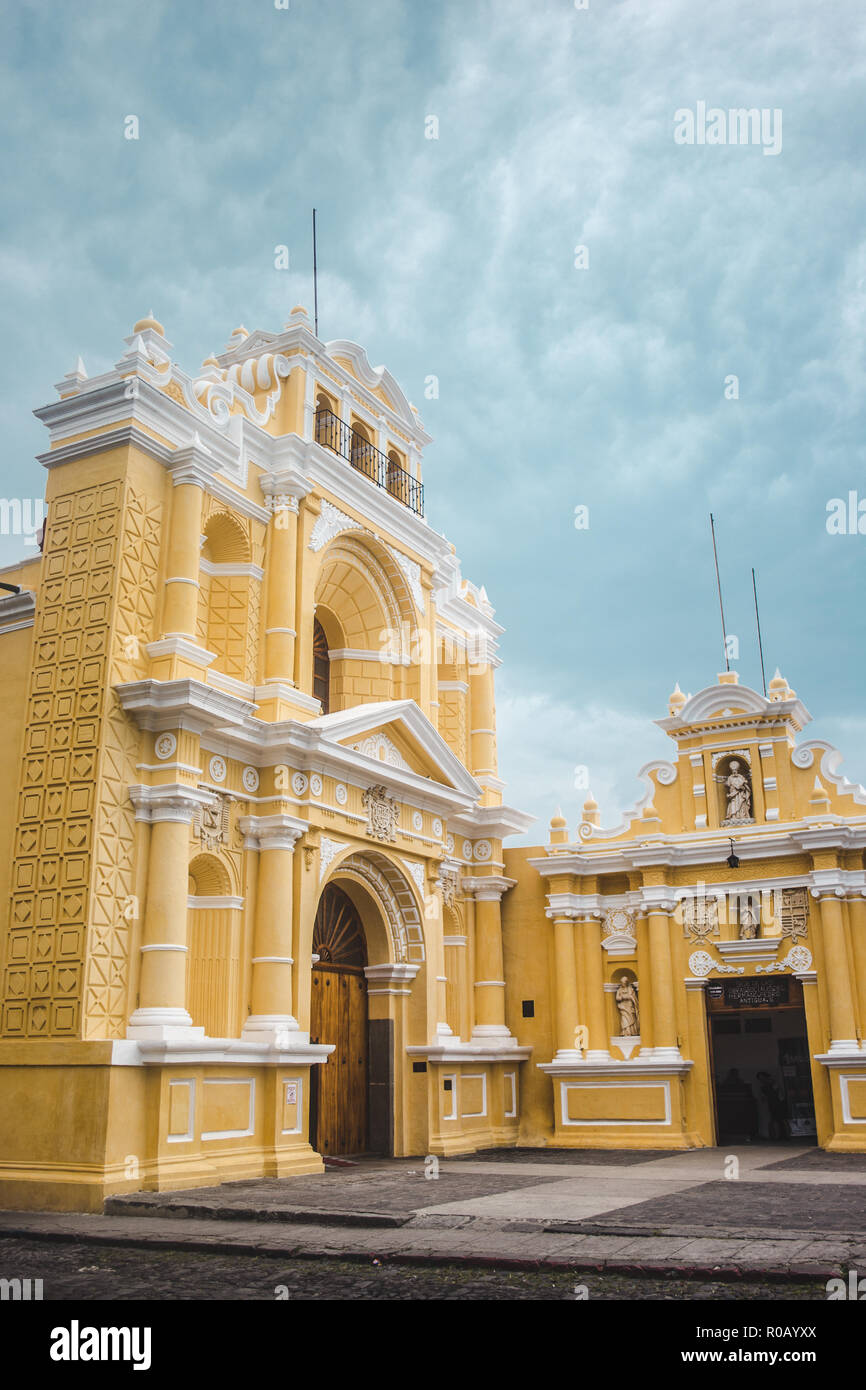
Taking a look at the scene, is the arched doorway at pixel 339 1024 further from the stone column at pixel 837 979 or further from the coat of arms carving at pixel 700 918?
the stone column at pixel 837 979

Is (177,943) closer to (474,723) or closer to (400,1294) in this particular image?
(400,1294)

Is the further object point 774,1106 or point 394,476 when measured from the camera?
point 774,1106

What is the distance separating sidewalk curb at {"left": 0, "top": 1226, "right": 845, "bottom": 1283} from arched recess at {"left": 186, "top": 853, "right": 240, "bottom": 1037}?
5055 millimetres

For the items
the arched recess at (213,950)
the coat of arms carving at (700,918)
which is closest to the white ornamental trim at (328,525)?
the arched recess at (213,950)

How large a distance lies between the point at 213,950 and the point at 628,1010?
8.22 metres

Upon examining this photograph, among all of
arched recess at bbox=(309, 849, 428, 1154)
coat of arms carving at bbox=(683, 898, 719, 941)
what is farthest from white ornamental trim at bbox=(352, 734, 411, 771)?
coat of arms carving at bbox=(683, 898, 719, 941)

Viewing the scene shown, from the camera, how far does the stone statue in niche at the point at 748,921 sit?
19.1 meters

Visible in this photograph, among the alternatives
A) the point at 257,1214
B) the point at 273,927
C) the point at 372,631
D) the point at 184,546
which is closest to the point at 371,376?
the point at 372,631

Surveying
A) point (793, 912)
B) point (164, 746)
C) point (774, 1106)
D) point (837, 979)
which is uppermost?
point (164, 746)

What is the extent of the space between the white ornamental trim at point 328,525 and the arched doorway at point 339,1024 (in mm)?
4903

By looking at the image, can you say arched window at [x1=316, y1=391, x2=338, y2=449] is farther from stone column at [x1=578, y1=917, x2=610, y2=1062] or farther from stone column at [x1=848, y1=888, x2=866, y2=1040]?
stone column at [x1=848, y1=888, x2=866, y2=1040]

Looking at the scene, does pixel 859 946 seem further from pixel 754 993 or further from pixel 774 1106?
pixel 774 1106

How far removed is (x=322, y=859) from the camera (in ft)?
51.8
